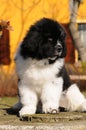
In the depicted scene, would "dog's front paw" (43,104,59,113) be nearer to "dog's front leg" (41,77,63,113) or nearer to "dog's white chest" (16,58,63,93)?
"dog's front leg" (41,77,63,113)

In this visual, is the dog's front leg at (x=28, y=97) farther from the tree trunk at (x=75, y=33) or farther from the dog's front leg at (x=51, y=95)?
the tree trunk at (x=75, y=33)

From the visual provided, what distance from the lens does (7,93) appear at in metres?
15.0

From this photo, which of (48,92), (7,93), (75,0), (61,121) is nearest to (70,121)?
(61,121)

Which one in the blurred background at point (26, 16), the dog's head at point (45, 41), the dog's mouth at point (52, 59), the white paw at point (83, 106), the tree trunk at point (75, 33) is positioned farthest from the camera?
the blurred background at point (26, 16)

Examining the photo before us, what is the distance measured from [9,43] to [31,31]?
12.8 meters

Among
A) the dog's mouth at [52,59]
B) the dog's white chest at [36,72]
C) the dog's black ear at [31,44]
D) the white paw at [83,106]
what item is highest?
the dog's black ear at [31,44]

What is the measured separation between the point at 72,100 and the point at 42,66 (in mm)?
713

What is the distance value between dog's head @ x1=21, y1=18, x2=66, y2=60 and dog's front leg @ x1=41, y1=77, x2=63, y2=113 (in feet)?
1.13

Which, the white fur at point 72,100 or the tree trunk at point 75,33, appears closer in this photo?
the white fur at point 72,100

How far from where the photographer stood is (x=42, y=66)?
7.30 metres

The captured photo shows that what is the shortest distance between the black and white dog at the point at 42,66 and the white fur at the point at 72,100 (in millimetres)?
219

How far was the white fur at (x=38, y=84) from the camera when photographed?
23.6ft

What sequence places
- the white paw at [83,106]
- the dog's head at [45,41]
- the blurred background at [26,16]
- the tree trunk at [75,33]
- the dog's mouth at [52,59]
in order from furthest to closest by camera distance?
the blurred background at [26,16] → the tree trunk at [75,33] → the white paw at [83,106] → the dog's mouth at [52,59] → the dog's head at [45,41]

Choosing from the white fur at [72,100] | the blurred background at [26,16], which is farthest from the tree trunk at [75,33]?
the white fur at [72,100]
